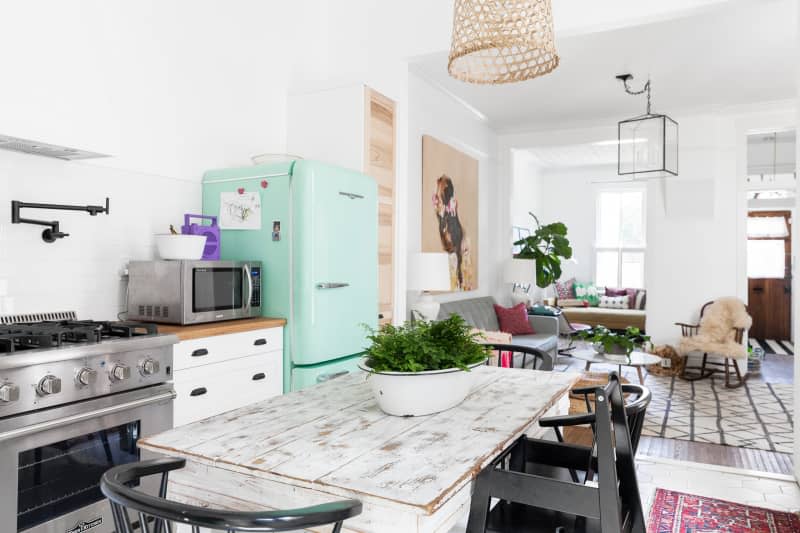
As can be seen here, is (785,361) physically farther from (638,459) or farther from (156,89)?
(156,89)

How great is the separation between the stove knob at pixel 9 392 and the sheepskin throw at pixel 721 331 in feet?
19.7

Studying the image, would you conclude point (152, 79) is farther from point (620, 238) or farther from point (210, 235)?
point (620, 238)

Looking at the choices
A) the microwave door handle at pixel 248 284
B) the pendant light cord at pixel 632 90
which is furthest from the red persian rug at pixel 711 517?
the pendant light cord at pixel 632 90

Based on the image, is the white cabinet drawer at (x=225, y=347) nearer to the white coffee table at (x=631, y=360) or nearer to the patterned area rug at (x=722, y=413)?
the patterned area rug at (x=722, y=413)

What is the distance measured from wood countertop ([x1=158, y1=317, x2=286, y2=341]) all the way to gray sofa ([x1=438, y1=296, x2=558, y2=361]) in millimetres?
2452

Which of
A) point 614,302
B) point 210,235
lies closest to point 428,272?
point 210,235

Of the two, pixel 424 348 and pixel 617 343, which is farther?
pixel 617 343

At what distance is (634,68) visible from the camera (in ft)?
16.8

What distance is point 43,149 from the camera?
2264 millimetres

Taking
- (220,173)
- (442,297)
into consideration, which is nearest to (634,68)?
(442,297)

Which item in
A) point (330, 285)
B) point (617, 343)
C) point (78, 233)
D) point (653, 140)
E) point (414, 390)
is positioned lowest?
point (617, 343)

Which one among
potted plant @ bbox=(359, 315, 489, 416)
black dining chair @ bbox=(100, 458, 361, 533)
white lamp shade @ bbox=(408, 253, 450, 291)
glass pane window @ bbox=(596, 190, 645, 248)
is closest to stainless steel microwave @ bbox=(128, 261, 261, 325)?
potted plant @ bbox=(359, 315, 489, 416)

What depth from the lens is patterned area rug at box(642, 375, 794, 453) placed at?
412cm

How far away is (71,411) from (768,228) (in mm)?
9809
